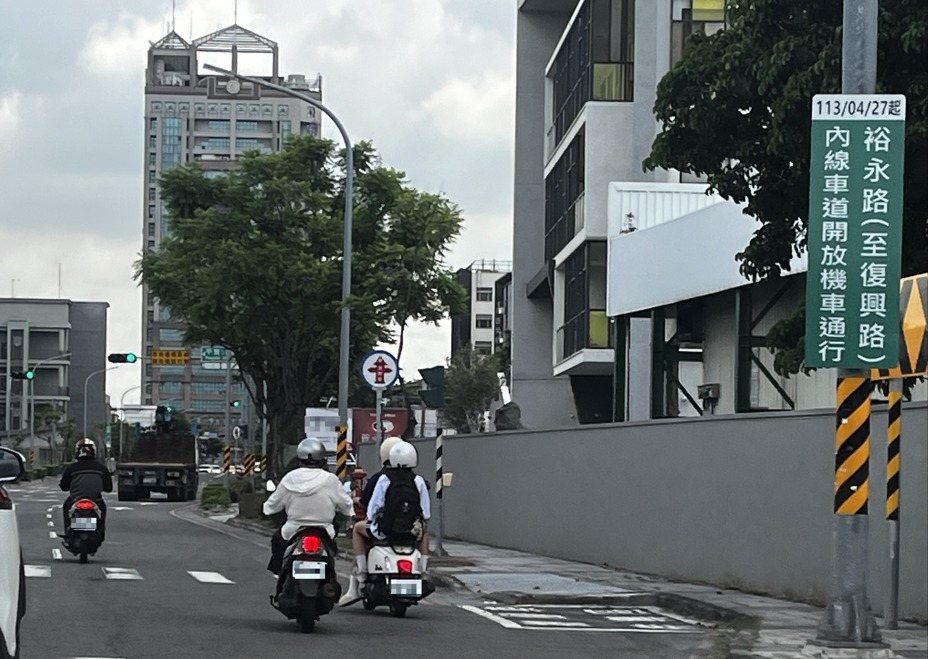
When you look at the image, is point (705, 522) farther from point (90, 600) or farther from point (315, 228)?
point (315, 228)

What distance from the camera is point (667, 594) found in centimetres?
1850

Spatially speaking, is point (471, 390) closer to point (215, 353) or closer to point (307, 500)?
point (215, 353)

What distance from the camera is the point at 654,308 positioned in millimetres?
33312

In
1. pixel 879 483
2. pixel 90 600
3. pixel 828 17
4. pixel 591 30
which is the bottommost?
pixel 90 600

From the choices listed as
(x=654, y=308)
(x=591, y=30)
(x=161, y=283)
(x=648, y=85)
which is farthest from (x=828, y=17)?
(x=161, y=283)

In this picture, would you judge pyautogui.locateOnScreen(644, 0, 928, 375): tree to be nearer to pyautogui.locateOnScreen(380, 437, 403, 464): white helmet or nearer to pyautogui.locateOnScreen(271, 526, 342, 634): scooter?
pyautogui.locateOnScreen(380, 437, 403, 464): white helmet

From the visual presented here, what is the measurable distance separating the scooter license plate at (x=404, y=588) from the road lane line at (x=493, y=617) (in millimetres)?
780

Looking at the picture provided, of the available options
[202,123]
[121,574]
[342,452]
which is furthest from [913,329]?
[202,123]

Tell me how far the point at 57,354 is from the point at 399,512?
133 meters

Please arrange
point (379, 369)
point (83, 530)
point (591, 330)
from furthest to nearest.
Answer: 1. point (591, 330)
2. point (379, 369)
3. point (83, 530)

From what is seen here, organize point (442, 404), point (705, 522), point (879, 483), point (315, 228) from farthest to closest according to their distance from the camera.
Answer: point (315, 228), point (442, 404), point (705, 522), point (879, 483)

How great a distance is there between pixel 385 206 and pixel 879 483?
26.0 m

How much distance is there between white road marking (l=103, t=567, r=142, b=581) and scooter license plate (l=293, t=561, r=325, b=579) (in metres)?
6.68

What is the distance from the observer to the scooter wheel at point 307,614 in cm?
1460
